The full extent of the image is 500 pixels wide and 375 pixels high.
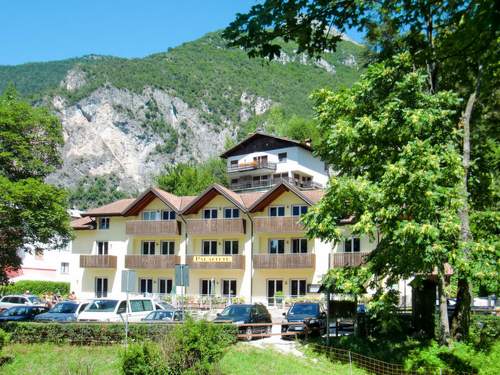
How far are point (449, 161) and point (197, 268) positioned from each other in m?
32.7

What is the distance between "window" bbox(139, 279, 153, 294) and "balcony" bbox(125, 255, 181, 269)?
6.93 feet

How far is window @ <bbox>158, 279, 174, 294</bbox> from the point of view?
1983 inches

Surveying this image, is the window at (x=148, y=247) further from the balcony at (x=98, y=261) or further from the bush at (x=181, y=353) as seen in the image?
the bush at (x=181, y=353)

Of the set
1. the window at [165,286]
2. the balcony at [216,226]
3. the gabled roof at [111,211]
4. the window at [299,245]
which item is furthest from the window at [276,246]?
the gabled roof at [111,211]

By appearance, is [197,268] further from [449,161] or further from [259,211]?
[449,161]

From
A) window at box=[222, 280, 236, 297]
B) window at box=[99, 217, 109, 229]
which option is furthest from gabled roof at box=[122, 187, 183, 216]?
window at box=[222, 280, 236, 297]

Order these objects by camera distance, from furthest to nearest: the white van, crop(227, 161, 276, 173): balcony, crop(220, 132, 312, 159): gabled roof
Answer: crop(227, 161, 276, 173): balcony < crop(220, 132, 312, 159): gabled roof < the white van

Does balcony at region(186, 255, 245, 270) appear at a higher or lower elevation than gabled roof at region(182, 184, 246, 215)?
lower

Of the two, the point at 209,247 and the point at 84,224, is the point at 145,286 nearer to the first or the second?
the point at 209,247

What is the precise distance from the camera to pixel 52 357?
2262cm

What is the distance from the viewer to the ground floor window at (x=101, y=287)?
5331 centimetres

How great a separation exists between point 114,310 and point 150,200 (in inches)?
929

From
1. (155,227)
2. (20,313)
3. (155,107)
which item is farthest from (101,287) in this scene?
(155,107)

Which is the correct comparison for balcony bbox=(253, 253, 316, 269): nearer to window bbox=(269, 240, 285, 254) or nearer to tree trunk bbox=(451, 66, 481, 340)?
window bbox=(269, 240, 285, 254)
